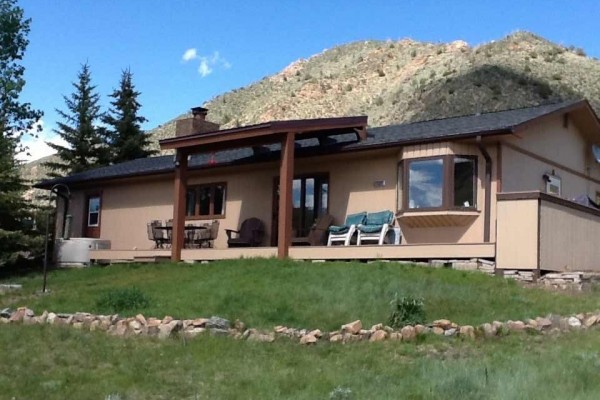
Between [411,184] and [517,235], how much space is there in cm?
304

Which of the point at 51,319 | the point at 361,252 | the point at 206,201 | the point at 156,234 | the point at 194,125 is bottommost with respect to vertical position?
the point at 51,319

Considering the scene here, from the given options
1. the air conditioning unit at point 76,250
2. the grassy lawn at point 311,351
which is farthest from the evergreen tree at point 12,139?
the grassy lawn at point 311,351

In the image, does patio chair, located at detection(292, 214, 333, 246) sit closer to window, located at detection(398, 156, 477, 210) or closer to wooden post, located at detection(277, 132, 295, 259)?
wooden post, located at detection(277, 132, 295, 259)

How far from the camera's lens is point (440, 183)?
15641 millimetres

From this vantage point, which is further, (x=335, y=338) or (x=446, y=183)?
(x=446, y=183)

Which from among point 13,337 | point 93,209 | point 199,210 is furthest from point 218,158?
point 13,337

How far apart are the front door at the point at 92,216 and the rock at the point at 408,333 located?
53.8 ft

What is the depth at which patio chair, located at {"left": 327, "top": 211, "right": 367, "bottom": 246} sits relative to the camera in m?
16.6

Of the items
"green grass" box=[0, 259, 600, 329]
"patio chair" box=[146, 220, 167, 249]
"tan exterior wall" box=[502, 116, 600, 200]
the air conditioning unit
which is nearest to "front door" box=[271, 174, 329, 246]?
"patio chair" box=[146, 220, 167, 249]

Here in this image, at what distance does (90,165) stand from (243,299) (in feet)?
83.5

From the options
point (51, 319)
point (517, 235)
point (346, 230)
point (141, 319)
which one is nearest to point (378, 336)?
point (141, 319)

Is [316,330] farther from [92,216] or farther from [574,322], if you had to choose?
[92,216]

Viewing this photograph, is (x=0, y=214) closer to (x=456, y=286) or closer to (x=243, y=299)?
(x=243, y=299)

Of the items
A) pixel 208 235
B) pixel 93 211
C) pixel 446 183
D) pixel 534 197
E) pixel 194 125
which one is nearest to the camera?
pixel 534 197
